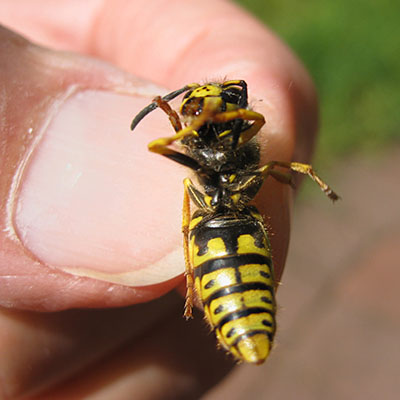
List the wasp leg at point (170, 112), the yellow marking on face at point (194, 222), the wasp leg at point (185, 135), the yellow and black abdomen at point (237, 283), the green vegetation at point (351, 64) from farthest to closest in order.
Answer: the green vegetation at point (351, 64) → the wasp leg at point (170, 112) → the yellow marking on face at point (194, 222) → the wasp leg at point (185, 135) → the yellow and black abdomen at point (237, 283)

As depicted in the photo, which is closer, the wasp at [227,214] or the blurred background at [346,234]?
the wasp at [227,214]

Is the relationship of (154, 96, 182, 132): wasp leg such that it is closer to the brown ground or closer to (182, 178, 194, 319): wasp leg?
(182, 178, 194, 319): wasp leg

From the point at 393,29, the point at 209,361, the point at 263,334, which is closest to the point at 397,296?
the point at 209,361

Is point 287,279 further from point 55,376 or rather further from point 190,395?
point 55,376

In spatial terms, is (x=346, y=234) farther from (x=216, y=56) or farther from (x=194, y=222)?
(x=194, y=222)

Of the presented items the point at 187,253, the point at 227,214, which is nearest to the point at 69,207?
the point at 187,253

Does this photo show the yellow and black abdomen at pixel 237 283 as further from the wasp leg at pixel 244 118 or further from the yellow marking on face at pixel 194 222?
the wasp leg at pixel 244 118

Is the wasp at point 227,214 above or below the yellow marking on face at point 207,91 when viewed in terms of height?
below

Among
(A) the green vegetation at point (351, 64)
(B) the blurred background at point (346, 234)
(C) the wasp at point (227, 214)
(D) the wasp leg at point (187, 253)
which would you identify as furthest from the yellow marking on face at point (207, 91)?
(A) the green vegetation at point (351, 64)

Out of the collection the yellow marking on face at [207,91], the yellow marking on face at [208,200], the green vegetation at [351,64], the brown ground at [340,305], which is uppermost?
the yellow marking on face at [207,91]
